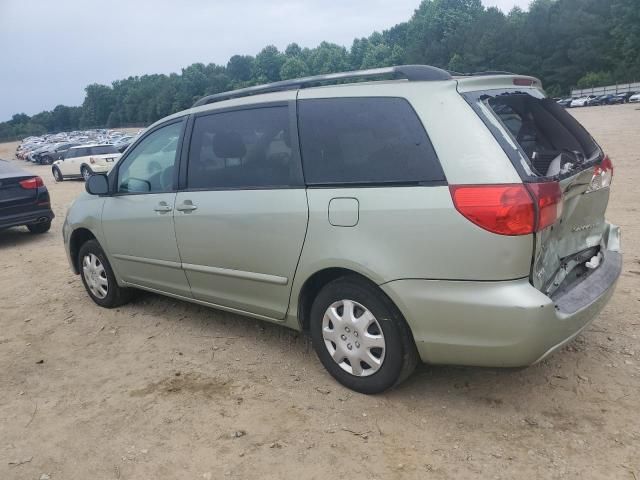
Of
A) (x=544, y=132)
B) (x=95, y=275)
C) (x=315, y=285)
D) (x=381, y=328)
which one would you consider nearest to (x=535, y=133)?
(x=544, y=132)

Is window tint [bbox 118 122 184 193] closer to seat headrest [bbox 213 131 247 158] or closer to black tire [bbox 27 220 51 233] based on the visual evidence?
seat headrest [bbox 213 131 247 158]

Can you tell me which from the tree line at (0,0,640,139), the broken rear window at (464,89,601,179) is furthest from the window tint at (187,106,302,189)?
the tree line at (0,0,640,139)

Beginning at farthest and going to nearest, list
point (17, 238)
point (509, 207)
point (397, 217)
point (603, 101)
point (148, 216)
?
point (603, 101) → point (17, 238) → point (148, 216) → point (397, 217) → point (509, 207)

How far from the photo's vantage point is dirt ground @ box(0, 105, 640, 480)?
2703 millimetres

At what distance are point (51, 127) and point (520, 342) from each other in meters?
179

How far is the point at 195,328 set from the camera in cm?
459

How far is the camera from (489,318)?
106 inches

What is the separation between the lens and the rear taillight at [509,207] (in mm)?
2609

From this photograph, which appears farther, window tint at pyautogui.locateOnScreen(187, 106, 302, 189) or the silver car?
window tint at pyautogui.locateOnScreen(187, 106, 302, 189)

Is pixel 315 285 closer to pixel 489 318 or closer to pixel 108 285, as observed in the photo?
pixel 489 318

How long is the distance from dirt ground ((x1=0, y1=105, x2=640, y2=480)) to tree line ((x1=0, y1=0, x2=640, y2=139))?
82.9 meters

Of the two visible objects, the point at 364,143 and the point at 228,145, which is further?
the point at 228,145

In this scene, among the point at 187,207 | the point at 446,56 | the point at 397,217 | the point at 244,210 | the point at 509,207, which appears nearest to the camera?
the point at 509,207

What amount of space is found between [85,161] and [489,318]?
77.8 ft
